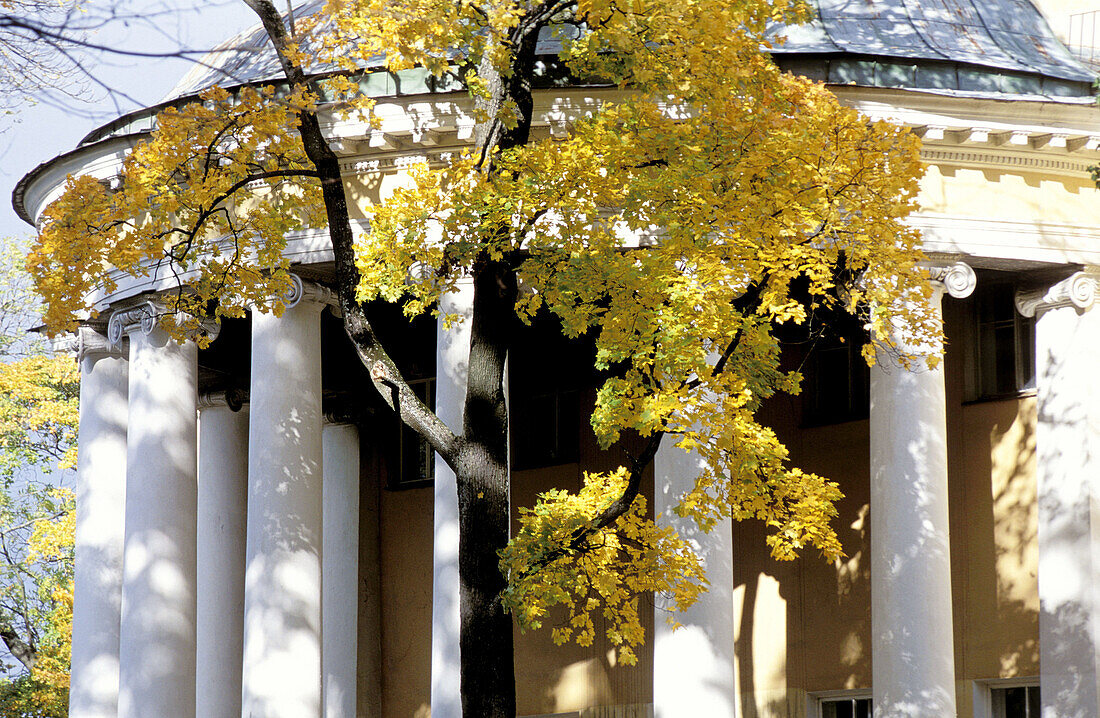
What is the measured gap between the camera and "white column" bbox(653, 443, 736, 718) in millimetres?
23641

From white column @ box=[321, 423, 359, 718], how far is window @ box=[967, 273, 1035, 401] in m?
14.9

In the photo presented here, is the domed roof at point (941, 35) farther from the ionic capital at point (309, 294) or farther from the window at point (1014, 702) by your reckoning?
the window at point (1014, 702)

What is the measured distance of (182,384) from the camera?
1112 inches

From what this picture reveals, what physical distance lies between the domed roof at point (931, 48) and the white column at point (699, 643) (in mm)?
7383

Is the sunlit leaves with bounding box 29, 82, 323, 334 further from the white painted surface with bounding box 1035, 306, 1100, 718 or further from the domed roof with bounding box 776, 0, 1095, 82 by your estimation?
the white painted surface with bounding box 1035, 306, 1100, 718

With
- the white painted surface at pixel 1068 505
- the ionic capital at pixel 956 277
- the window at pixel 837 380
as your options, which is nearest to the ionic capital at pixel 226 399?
the window at pixel 837 380

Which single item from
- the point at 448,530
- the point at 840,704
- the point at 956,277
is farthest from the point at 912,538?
the point at 840,704

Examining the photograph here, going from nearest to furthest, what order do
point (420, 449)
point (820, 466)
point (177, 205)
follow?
1. point (177, 205)
2. point (820, 466)
3. point (420, 449)

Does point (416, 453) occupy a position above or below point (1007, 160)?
below

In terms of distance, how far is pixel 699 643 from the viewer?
77.9ft

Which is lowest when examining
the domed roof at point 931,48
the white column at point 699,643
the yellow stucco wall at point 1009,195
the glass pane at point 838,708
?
the glass pane at point 838,708

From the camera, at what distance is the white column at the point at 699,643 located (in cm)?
2364

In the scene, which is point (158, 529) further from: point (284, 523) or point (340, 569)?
point (340, 569)

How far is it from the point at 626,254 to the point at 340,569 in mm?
21537
